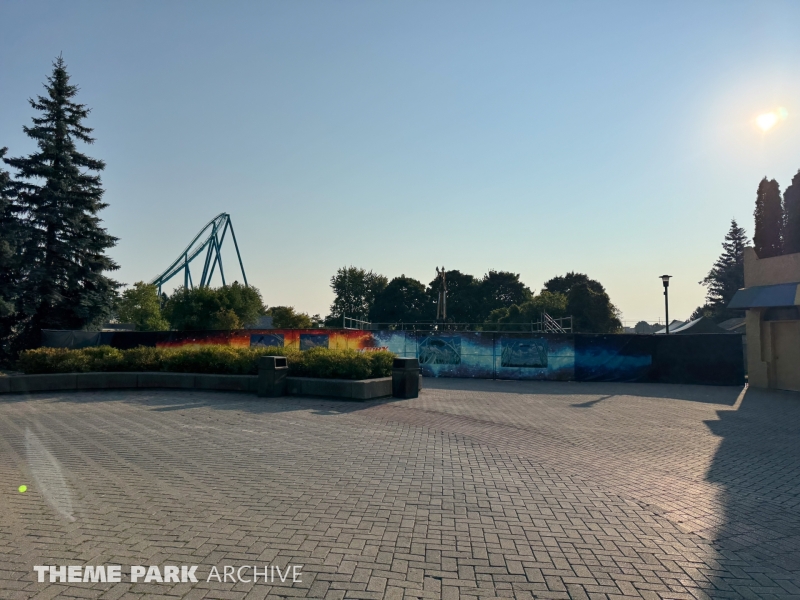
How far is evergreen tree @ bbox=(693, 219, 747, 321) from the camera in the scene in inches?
2662

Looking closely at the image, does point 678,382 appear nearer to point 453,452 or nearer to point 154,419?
point 453,452

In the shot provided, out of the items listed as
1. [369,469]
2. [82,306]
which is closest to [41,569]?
[369,469]

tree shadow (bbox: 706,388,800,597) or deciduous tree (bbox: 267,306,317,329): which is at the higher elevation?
deciduous tree (bbox: 267,306,317,329)

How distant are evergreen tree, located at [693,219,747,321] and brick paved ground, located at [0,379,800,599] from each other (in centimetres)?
6456

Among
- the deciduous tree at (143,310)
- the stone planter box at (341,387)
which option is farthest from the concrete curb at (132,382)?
the deciduous tree at (143,310)

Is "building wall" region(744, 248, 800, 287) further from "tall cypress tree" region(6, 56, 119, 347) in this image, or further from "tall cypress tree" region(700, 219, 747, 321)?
"tall cypress tree" region(700, 219, 747, 321)

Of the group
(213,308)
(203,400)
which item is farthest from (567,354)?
(213,308)

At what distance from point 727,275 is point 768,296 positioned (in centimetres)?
5850

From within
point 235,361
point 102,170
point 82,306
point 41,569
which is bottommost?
point 41,569

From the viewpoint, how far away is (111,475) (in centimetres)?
689

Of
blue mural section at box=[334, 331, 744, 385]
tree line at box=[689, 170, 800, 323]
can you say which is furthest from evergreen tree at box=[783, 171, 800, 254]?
blue mural section at box=[334, 331, 744, 385]

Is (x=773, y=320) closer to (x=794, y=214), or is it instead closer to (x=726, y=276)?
(x=794, y=214)

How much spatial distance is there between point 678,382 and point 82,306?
29.0m

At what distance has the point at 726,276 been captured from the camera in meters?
70.2
